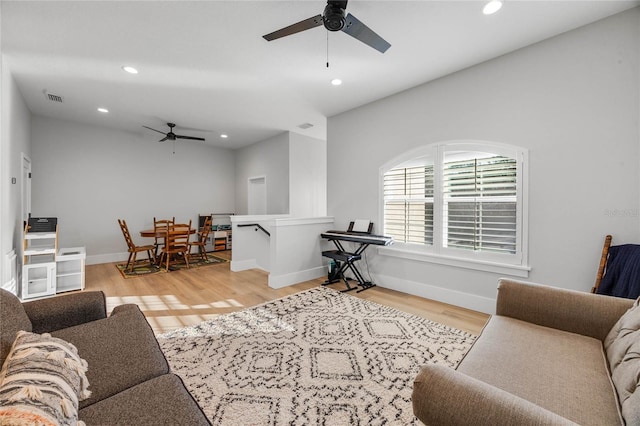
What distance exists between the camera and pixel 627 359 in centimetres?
111

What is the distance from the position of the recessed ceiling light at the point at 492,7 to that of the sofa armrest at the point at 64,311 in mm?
3568

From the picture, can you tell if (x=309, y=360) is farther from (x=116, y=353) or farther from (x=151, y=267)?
(x=151, y=267)

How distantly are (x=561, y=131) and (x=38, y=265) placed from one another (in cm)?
645

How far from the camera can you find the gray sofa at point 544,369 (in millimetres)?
867

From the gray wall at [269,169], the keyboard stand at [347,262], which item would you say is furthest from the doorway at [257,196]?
the keyboard stand at [347,262]

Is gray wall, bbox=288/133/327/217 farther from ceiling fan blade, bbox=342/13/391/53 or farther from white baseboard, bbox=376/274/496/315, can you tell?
ceiling fan blade, bbox=342/13/391/53

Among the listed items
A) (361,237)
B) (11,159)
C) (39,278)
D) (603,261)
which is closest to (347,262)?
(361,237)

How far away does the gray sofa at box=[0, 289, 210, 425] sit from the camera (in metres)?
0.94

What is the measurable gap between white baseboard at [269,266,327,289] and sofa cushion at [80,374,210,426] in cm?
293

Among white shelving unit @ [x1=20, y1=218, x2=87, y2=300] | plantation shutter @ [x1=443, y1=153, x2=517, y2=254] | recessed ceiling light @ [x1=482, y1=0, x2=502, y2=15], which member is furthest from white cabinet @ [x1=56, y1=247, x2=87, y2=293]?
recessed ceiling light @ [x1=482, y1=0, x2=502, y2=15]

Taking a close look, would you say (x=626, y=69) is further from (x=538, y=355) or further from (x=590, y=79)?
(x=538, y=355)

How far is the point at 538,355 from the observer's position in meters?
1.37

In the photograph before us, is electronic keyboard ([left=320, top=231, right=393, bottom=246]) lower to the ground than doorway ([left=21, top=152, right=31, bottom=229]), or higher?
lower

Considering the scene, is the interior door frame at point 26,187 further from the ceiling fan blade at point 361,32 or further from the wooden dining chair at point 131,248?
the ceiling fan blade at point 361,32
